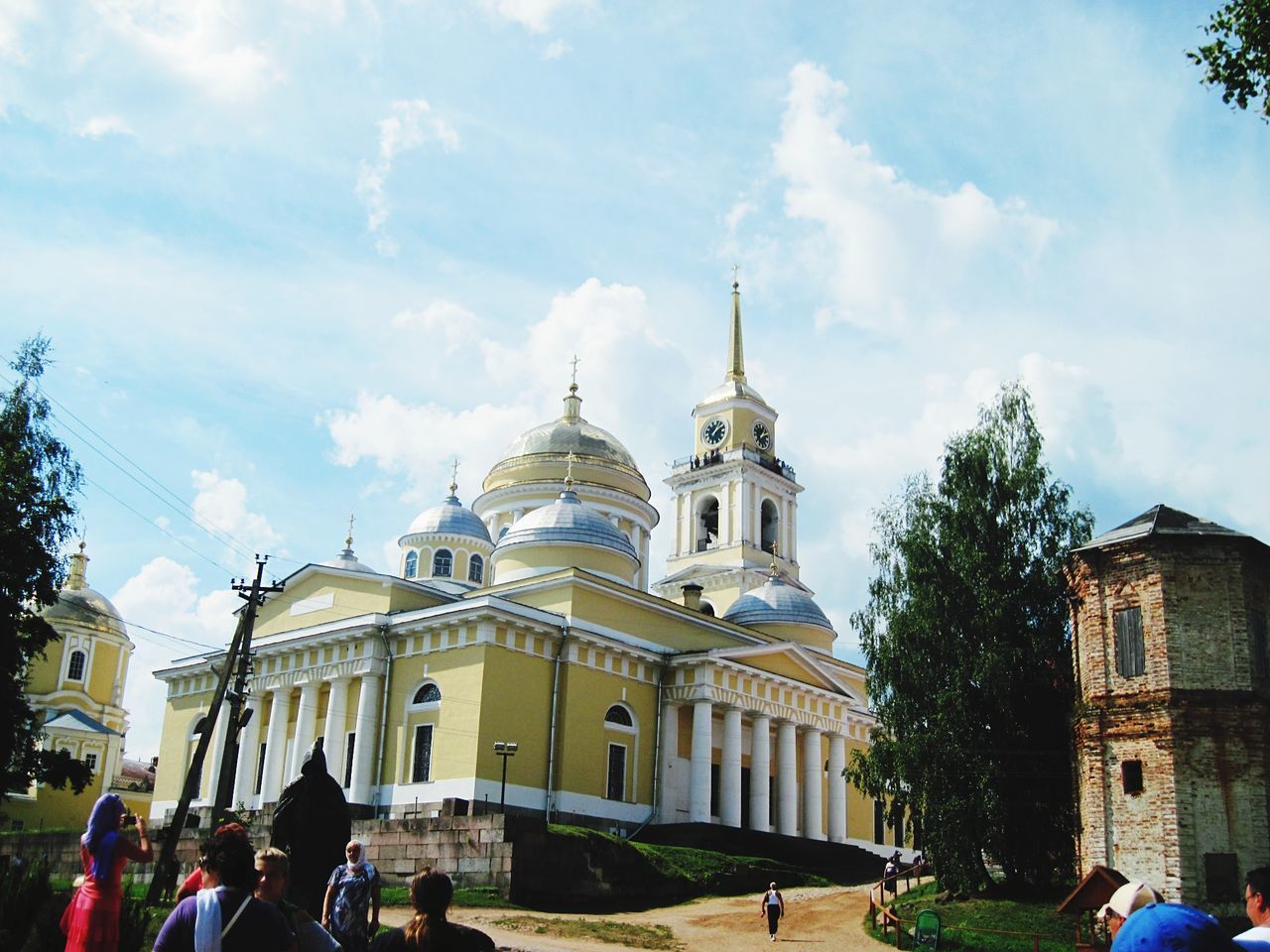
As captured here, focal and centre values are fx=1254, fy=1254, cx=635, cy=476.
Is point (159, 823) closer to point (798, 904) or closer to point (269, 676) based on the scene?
point (269, 676)

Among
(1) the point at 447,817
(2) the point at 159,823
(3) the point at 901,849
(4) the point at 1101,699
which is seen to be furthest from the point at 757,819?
(2) the point at 159,823

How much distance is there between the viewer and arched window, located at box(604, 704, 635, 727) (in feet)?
136

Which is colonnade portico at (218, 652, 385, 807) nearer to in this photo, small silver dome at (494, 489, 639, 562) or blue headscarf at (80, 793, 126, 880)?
small silver dome at (494, 489, 639, 562)

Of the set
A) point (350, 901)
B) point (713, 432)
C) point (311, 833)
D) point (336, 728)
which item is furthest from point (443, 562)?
point (350, 901)

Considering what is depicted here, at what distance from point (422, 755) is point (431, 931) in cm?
3395

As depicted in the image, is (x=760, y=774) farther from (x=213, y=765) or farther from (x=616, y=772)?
(x=213, y=765)

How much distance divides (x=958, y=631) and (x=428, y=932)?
24.3m

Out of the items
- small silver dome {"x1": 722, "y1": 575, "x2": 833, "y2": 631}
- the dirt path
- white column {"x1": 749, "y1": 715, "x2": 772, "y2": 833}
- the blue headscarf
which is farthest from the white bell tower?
the blue headscarf

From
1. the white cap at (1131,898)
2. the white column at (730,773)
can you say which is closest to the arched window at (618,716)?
the white column at (730,773)

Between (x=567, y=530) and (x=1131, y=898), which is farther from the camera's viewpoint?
(x=567, y=530)

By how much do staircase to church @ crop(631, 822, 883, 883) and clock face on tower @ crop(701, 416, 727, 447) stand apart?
27057mm

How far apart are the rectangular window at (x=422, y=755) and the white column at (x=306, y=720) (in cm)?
500

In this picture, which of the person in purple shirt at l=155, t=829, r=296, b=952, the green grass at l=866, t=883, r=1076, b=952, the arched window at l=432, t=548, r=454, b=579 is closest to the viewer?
the person in purple shirt at l=155, t=829, r=296, b=952

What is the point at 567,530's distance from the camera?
45.9m
